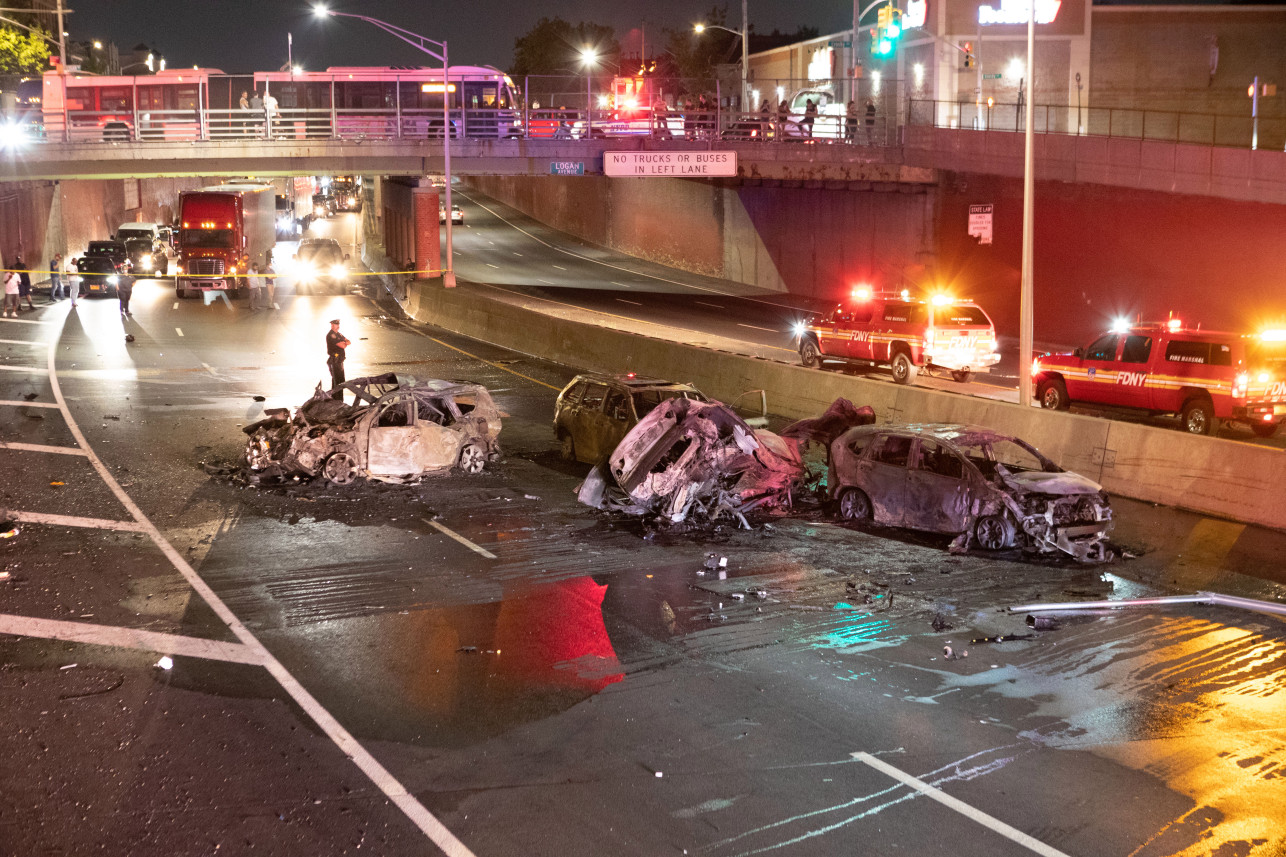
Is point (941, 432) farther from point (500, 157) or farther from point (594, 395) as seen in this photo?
point (500, 157)

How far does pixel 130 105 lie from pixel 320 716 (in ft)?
146

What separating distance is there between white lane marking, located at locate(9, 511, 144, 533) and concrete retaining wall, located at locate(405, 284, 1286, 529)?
10765 millimetres

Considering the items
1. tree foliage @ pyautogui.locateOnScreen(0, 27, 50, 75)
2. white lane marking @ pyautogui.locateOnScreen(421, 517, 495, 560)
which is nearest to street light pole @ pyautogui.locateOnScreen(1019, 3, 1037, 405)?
white lane marking @ pyautogui.locateOnScreen(421, 517, 495, 560)

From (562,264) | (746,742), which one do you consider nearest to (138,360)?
(746,742)

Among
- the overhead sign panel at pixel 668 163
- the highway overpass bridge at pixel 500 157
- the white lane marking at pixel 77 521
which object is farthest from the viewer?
the overhead sign panel at pixel 668 163

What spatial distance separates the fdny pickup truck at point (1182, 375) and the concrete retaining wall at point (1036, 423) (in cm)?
200

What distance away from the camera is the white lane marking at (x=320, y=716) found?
6977 mm

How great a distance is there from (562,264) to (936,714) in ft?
189

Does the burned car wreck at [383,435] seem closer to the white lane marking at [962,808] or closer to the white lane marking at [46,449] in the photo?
the white lane marking at [46,449]

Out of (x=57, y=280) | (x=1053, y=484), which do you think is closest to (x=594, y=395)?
(x=1053, y=484)

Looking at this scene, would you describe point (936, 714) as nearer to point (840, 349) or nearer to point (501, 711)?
point (501, 711)

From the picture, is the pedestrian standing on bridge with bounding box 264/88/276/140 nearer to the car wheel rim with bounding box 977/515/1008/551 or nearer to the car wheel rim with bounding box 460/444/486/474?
the car wheel rim with bounding box 460/444/486/474

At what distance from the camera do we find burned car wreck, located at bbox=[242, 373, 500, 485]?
16.9 meters

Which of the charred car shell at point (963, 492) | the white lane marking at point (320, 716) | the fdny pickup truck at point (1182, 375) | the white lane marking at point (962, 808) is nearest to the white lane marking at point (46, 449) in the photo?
the white lane marking at point (320, 716)
